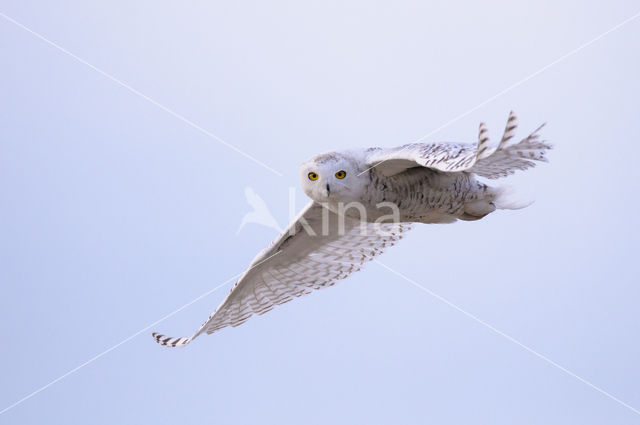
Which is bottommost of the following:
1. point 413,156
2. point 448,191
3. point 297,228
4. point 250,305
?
point 250,305

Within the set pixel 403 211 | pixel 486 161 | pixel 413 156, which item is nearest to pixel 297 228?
pixel 403 211

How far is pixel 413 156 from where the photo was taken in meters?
5.48

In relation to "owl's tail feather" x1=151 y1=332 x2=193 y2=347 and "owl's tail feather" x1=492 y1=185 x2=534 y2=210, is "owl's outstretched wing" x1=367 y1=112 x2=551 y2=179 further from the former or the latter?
"owl's tail feather" x1=151 y1=332 x2=193 y2=347

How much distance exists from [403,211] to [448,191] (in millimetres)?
325

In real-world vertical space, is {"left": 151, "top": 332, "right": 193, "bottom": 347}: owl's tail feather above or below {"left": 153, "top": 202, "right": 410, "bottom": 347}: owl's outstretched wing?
below

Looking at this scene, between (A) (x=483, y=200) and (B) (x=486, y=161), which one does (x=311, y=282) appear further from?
(B) (x=486, y=161)

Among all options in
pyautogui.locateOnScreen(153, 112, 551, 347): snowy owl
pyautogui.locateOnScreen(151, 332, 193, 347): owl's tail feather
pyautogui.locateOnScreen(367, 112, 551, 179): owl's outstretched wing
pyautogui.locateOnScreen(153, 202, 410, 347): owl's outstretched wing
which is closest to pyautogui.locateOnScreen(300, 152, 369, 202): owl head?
pyautogui.locateOnScreen(153, 112, 551, 347): snowy owl

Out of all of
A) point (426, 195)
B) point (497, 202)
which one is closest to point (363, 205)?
point (426, 195)

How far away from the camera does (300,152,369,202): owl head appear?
5.79 metres

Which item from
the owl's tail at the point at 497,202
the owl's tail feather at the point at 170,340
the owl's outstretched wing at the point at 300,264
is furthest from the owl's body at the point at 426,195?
the owl's tail feather at the point at 170,340

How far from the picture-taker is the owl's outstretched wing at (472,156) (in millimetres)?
4646

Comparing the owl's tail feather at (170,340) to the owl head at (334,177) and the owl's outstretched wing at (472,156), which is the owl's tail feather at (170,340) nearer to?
the owl head at (334,177)

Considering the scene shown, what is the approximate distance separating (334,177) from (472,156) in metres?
1.07

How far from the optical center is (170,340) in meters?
7.27
